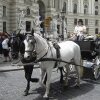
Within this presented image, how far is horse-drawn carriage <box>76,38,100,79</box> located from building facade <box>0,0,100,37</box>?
1043cm

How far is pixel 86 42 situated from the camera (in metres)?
10.4

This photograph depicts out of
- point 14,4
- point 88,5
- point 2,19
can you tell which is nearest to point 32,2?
point 14,4

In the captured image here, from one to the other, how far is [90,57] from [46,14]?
4276 cm

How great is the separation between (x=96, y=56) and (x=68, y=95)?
2.78 meters

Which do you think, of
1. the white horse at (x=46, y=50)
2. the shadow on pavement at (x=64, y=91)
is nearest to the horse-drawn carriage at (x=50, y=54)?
the white horse at (x=46, y=50)

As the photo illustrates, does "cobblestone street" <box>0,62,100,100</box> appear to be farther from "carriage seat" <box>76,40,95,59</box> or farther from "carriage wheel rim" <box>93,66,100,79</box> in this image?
"carriage seat" <box>76,40,95,59</box>

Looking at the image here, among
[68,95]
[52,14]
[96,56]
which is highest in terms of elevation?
[52,14]

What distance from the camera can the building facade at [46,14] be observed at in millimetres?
40281

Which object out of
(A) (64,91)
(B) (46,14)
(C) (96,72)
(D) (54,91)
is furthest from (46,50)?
(B) (46,14)

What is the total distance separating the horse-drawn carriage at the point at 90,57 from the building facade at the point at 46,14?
10430 millimetres

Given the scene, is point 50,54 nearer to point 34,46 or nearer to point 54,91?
point 34,46

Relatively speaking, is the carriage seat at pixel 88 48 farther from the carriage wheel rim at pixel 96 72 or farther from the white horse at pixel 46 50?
the white horse at pixel 46 50

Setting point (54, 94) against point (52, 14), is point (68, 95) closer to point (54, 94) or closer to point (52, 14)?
point (54, 94)

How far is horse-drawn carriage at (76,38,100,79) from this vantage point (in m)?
10.2
